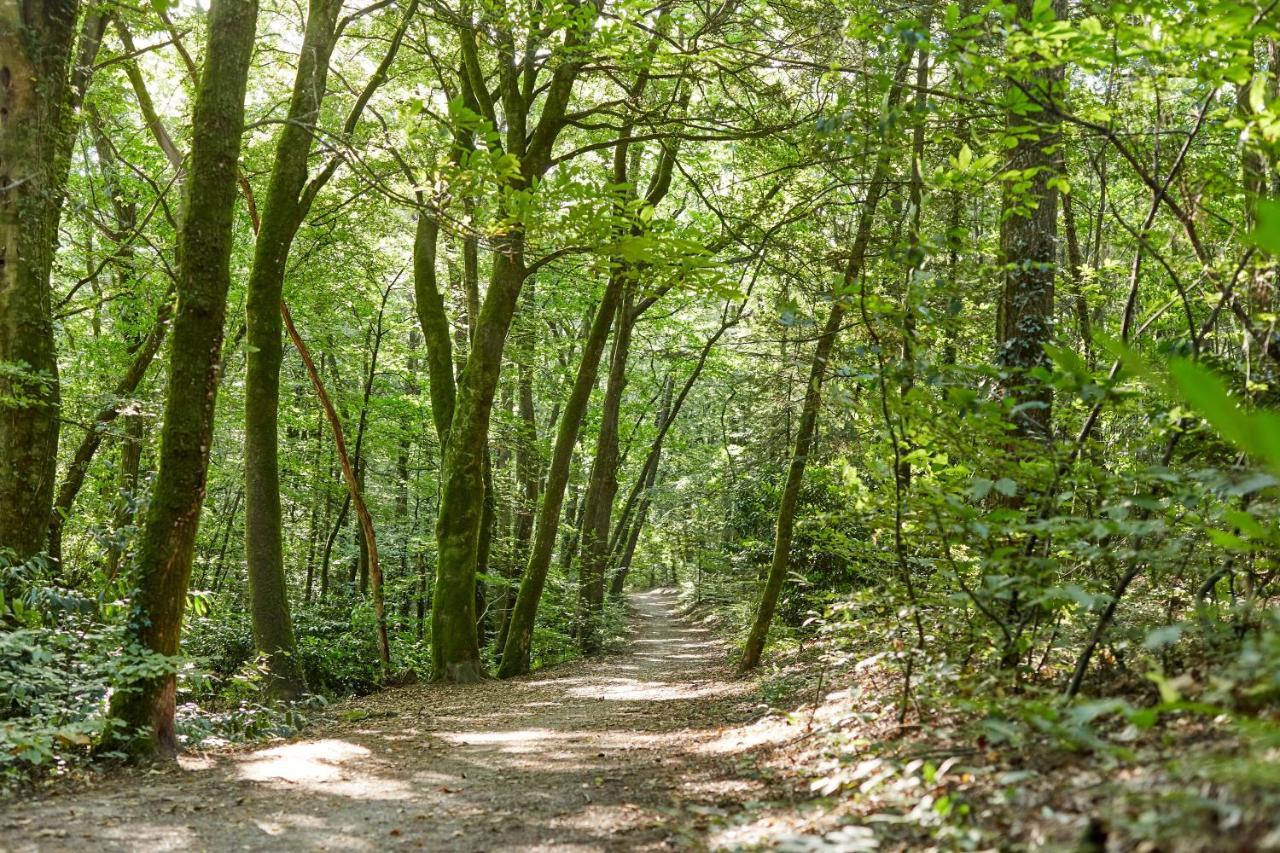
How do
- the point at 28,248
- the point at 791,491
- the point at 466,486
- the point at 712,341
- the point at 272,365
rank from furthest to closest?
the point at 712,341, the point at 466,486, the point at 791,491, the point at 272,365, the point at 28,248

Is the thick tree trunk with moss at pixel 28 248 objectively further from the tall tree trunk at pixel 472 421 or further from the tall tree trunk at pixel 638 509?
the tall tree trunk at pixel 638 509

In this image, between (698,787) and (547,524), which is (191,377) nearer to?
(698,787)

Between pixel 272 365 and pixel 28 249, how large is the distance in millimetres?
3188

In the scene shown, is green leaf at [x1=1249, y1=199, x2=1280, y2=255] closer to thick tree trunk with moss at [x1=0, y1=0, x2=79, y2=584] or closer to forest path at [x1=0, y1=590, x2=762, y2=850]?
forest path at [x1=0, y1=590, x2=762, y2=850]

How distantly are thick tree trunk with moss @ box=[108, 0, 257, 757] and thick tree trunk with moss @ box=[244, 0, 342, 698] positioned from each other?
3.51m

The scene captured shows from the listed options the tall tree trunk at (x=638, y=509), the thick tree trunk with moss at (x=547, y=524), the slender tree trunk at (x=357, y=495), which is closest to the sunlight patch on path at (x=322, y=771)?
the slender tree trunk at (x=357, y=495)

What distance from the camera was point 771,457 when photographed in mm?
19484

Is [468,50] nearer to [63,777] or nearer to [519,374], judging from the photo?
[519,374]

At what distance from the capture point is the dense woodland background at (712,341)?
161 inches

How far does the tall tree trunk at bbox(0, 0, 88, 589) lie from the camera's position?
6699 millimetres

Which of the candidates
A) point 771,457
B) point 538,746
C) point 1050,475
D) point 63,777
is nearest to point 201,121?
point 63,777

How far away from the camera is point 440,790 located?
18.2ft

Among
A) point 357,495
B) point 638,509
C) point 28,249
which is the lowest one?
point 638,509

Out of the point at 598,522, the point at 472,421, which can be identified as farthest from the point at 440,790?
the point at 598,522
